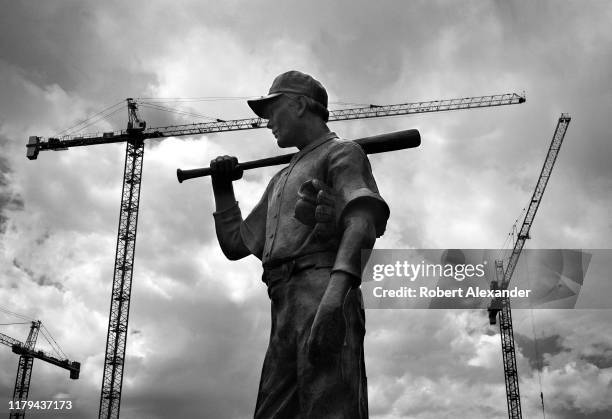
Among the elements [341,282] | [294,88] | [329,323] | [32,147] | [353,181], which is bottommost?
[329,323]

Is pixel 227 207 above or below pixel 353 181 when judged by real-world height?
above

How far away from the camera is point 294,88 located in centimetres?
618

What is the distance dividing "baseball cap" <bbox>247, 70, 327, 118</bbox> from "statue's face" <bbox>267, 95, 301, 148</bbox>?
67 mm

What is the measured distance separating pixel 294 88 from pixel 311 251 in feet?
5.52

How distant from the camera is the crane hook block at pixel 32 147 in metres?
79.9

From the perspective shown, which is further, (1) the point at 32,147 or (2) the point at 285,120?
(1) the point at 32,147

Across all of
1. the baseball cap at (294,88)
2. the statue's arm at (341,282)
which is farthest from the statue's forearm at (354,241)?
the baseball cap at (294,88)

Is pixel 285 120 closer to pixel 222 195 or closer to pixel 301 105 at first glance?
pixel 301 105

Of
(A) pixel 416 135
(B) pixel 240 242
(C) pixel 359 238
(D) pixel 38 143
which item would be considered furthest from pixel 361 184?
(D) pixel 38 143

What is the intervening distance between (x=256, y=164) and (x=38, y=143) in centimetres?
8011

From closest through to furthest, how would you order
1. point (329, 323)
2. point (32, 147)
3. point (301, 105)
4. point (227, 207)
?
point (329, 323)
point (301, 105)
point (227, 207)
point (32, 147)

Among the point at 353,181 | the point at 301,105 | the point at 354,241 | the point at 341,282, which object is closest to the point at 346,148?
the point at 353,181

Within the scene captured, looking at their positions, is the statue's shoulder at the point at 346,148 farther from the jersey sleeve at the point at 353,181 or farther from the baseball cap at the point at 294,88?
the baseball cap at the point at 294,88

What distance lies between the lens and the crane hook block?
79938mm
